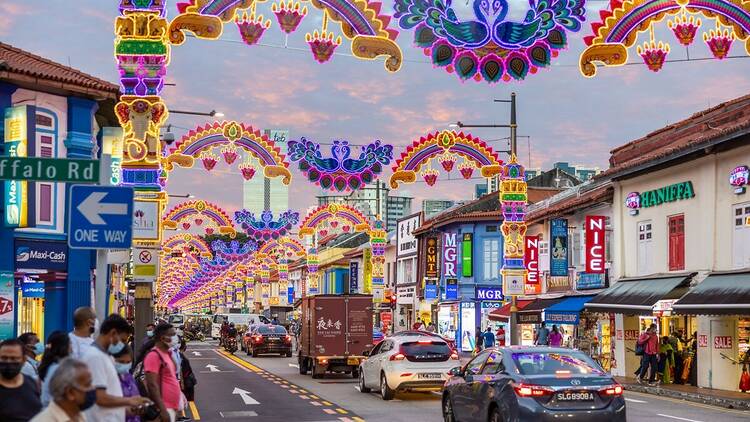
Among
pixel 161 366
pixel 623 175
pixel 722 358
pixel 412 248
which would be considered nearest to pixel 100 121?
pixel 623 175

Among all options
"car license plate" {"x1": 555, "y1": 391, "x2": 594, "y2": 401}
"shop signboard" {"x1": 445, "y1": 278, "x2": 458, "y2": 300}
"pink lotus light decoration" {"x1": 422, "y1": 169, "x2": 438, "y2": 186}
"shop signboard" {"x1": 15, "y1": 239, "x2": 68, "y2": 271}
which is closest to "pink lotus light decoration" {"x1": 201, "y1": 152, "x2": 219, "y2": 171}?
"pink lotus light decoration" {"x1": 422, "y1": 169, "x2": 438, "y2": 186}

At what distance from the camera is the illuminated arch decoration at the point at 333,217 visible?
57.8m

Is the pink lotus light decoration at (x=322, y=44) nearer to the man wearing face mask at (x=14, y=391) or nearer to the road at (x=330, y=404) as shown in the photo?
the road at (x=330, y=404)

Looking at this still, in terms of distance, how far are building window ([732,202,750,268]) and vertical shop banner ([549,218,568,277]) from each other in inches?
432

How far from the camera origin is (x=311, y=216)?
191 feet

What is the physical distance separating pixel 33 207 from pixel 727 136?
18.7 metres

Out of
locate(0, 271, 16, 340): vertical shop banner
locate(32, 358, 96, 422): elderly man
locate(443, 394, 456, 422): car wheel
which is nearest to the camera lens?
locate(32, 358, 96, 422): elderly man

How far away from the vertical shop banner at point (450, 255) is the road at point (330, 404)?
27.5 meters

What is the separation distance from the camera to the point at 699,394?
2744 cm

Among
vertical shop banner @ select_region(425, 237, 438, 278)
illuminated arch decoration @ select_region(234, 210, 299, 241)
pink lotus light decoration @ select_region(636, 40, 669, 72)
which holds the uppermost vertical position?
pink lotus light decoration @ select_region(636, 40, 669, 72)

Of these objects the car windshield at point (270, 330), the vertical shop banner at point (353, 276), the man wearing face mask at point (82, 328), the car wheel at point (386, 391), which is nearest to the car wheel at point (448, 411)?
the car wheel at point (386, 391)

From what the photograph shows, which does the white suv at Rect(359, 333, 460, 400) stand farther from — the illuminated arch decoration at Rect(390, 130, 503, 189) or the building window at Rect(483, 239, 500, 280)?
the building window at Rect(483, 239, 500, 280)

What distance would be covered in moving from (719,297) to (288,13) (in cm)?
1426

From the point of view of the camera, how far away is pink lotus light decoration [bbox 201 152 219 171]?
3919cm
